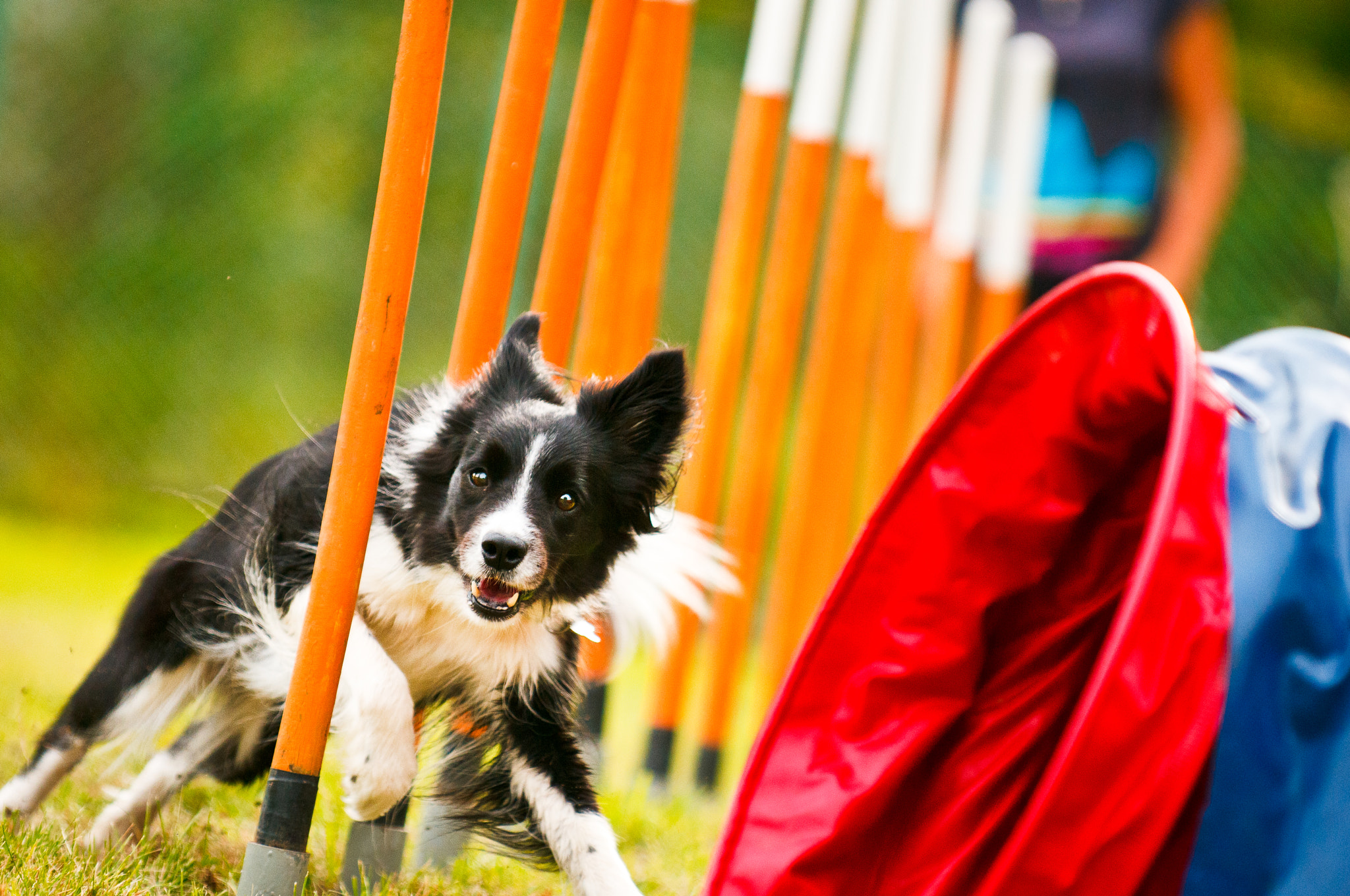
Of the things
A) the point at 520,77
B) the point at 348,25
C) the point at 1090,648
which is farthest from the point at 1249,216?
the point at 520,77

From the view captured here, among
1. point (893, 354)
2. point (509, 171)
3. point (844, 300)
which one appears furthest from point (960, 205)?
point (509, 171)

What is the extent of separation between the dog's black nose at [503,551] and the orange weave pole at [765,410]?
1.84m

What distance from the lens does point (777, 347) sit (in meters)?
3.71

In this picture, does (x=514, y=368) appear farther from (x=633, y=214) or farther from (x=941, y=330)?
(x=941, y=330)

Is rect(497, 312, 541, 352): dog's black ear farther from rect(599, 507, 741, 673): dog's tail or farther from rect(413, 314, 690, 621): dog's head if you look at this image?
rect(599, 507, 741, 673): dog's tail

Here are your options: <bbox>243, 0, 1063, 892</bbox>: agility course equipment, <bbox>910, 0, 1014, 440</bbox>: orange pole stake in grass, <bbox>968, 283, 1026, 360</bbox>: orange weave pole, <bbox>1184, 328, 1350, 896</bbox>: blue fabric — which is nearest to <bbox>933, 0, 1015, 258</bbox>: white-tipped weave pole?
<bbox>910, 0, 1014, 440</bbox>: orange pole stake in grass

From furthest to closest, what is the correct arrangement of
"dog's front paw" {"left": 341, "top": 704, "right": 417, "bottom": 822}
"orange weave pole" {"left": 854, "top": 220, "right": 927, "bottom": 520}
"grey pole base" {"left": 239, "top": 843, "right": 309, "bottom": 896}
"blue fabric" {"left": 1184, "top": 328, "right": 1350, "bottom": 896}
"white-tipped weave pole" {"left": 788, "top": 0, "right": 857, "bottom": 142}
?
"orange weave pole" {"left": 854, "top": 220, "right": 927, "bottom": 520} → "white-tipped weave pole" {"left": 788, "top": 0, "right": 857, "bottom": 142} → "dog's front paw" {"left": 341, "top": 704, "right": 417, "bottom": 822} → "grey pole base" {"left": 239, "top": 843, "right": 309, "bottom": 896} → "blue fabric" {"left": 1184, "top": 328, "right": 1350, "bottom": 896}

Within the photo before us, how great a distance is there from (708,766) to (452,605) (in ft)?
6.01

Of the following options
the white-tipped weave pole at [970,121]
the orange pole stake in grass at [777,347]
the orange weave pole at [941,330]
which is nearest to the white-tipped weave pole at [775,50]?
the orange pole stake in grass at [777,347]

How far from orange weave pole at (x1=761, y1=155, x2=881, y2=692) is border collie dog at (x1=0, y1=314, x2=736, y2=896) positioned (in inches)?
68.1

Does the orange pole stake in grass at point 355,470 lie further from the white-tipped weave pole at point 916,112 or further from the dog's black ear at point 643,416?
the white-tipped weave pole at point 916,112

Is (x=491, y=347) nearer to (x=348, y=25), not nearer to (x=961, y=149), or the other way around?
(x=961, y=149)

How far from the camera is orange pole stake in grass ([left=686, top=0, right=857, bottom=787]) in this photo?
11.9 ft

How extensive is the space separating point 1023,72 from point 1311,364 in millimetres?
2814
